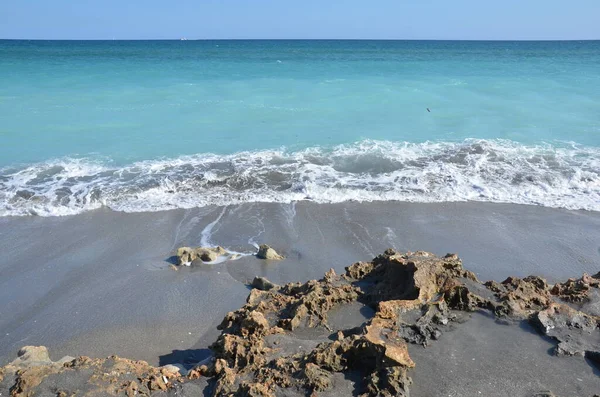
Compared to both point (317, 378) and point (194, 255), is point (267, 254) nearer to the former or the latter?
point (194, 255)

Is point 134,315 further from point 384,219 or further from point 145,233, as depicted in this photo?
point 384,219

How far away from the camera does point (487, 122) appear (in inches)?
657

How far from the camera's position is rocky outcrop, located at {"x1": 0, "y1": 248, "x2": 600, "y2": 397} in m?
3.90

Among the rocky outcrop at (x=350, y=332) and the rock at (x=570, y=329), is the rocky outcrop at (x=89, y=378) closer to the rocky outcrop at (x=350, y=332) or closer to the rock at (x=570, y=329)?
the rocky outcrop at (x=350, y=332)

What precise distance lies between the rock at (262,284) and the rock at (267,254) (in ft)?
2.60

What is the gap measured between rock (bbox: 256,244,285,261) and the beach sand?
0.11 m

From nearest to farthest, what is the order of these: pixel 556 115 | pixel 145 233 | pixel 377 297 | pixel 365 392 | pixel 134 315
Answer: pixel 365 392
pixel 377 297
pixel 134 315
pixel 145 233
pixel 556 115

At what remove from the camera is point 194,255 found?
746 centimetres

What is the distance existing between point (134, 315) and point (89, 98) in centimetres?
1640

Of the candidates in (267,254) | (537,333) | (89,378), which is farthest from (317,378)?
(267,254)

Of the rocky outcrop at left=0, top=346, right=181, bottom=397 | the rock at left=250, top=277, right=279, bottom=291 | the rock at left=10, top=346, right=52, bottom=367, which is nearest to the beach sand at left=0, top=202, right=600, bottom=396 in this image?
the rock at left=250, top=277, right=279, bottom=291

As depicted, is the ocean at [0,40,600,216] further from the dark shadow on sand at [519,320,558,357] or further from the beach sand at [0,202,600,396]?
the dark shadow on sand at [519,320,558,357]

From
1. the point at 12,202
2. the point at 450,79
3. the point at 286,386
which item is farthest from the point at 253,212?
the point at 450,79

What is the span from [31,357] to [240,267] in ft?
9.98
